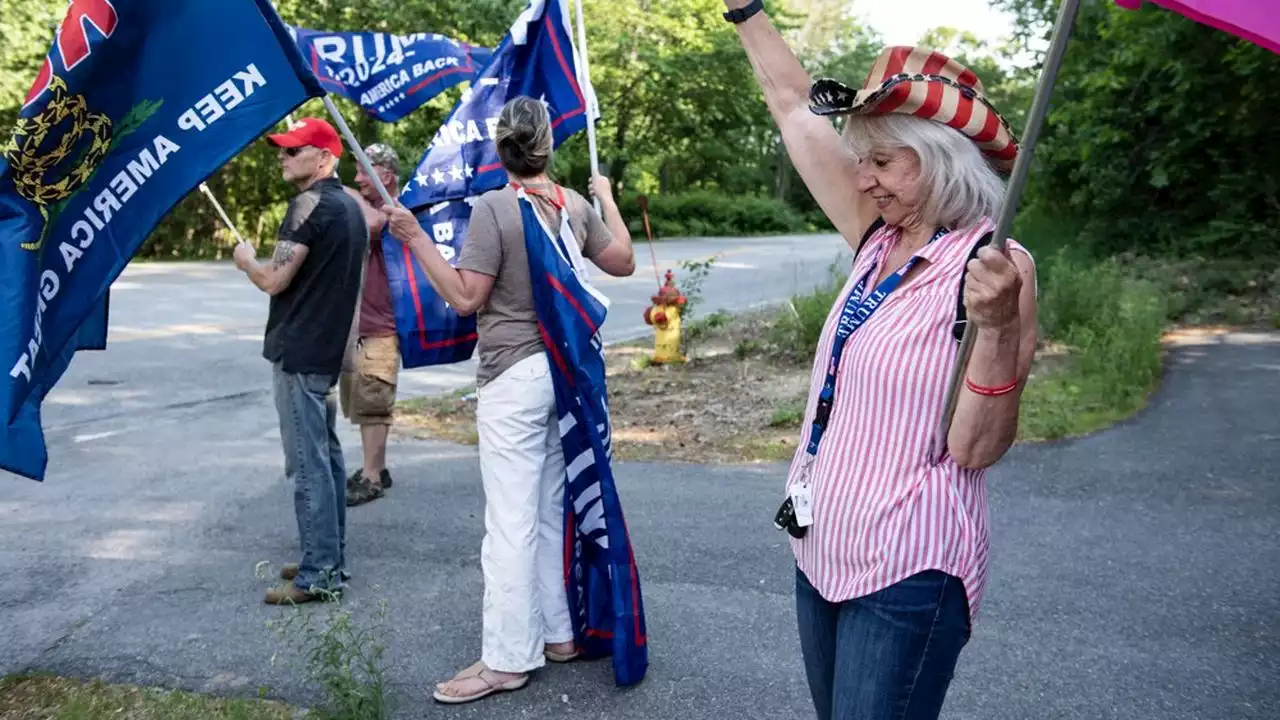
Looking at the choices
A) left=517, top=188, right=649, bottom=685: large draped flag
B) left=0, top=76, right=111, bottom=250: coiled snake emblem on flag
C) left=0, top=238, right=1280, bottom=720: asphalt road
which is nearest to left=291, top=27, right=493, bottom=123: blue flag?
left=0, top=238, right=1280, bottom=720: asphalt road

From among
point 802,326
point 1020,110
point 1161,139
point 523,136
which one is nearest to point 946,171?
point 523,136

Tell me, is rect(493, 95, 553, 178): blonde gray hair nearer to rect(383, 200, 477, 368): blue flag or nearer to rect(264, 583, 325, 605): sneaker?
rect(383, 200, 477, 368): blue flag

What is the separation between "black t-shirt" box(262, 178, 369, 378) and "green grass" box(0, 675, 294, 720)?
1.40 metres

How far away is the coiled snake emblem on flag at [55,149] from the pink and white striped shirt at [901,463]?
2.27 meters

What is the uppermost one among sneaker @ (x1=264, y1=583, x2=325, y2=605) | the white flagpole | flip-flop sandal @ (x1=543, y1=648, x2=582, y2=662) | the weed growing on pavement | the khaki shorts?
the white flagpole

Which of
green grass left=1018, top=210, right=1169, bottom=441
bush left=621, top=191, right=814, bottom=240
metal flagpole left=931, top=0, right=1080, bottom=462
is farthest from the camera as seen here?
bush left=621, top=191, right=814, bottom=240

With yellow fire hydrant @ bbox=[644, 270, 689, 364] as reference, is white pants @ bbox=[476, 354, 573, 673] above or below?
above

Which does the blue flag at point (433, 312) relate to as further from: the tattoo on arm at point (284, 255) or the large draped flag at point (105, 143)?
the large draped flag at point (105, 143)

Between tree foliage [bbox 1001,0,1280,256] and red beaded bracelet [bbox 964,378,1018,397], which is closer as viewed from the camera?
red beaded bracelet [bbox 964,378,1018,397]

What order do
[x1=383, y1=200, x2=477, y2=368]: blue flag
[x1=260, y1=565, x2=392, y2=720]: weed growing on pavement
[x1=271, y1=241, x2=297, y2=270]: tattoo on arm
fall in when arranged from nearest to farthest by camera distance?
[x1=260, y1=565, x2=392, y2=720]: weed growing on pavement → [x1=271, y1=241, x2=297, y2=270]: tattoo on arm → [x1=383, y1=200, x2=477, y2=368]: blue flag

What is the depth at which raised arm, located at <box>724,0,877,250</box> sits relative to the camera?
274 cm

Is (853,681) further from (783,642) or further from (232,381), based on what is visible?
(232,381)

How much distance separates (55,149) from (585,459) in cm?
194

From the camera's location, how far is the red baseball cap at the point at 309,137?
4.92m
